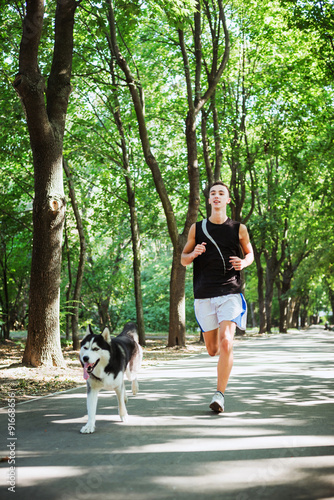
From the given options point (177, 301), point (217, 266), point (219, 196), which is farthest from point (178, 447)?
point (177, 301)

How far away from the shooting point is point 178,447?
4.70 metres

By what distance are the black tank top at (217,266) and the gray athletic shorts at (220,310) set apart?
0.06 m

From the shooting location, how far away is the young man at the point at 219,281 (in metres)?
6.32

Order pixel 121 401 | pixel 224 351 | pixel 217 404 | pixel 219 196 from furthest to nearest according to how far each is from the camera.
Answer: pixel 219 196 → pixel 224 351 → pixel 217 404 → pixel 121 401

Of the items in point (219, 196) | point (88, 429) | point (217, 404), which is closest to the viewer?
point (88, 429)

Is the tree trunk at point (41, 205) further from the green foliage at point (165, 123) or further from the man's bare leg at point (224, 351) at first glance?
the green foliage at point (165, 123)

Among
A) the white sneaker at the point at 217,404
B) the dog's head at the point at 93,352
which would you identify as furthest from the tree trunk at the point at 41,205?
the dog's head at the point at 93,352

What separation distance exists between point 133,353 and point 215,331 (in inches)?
38.6

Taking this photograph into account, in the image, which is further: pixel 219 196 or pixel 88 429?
pixel 219 196

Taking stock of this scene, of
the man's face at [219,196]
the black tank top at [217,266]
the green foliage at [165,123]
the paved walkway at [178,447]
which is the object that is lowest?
the paved walkway at [178,447]

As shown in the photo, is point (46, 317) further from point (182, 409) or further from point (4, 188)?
point (4, 188)

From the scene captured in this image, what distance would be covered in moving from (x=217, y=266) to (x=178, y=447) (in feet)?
7.58

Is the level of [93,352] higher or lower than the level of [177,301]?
lower

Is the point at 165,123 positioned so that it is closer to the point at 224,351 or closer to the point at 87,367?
the point at 224,351
